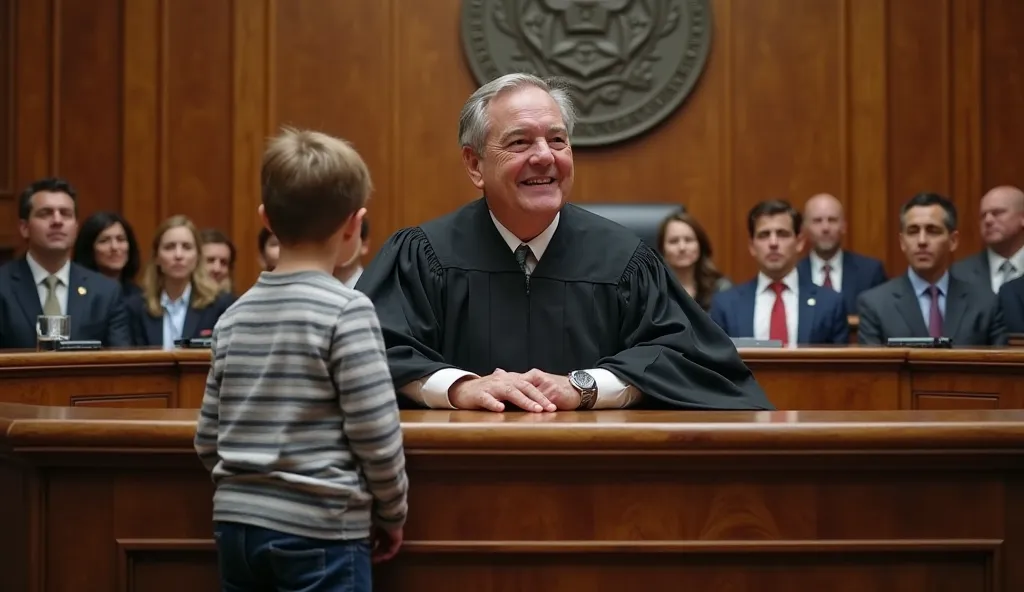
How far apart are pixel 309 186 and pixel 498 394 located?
83 cm

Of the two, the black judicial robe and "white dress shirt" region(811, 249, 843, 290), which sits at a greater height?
"white dress shirt" region(811, 249, 843, 290)

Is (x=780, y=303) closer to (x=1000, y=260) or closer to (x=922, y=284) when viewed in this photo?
(x=922, y=284)

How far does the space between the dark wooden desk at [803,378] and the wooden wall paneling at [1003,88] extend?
3588 mm

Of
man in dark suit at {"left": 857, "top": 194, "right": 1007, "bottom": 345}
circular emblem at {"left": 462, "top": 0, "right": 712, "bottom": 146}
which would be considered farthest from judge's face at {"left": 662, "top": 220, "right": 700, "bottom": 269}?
circular emblem at {"left": 462, "top": 0, "right": 712, "bottom": 146}

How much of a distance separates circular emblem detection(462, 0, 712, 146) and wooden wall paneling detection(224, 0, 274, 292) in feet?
4.59

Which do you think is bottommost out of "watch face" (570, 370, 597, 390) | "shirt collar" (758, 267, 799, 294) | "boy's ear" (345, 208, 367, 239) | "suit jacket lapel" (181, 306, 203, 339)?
"watch face" (570, 370, 597, 390)

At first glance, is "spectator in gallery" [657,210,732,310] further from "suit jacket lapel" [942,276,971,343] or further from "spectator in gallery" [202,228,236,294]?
"spectator in gallery" [202,228,236,294]

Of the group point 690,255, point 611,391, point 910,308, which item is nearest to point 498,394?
point 611,391

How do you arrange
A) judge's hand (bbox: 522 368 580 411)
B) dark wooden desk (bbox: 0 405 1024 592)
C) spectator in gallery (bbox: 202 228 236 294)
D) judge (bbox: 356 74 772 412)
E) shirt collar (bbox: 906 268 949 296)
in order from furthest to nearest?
1. spectator in gallery (bbox: 202 228 236 294)
2. shirt collar (bbox: 906 268 949 296)
3. judge (bbox: 356 74 772 412)
4. judge's hand (bbox: 522 368 580 411)
5. dark wooden desk (bbox: 0 405 1024 592)

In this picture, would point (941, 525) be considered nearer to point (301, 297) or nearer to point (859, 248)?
point (301, 297)

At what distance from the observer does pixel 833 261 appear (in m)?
7.31

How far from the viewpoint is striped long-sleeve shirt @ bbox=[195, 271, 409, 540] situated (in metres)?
1.87

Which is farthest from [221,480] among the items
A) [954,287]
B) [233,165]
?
[233,165]

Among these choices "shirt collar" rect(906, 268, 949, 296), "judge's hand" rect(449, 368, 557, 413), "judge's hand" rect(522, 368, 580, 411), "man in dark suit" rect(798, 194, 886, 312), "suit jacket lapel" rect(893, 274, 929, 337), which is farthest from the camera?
"man in dark suit" rect(798, 194, 886, 312)
